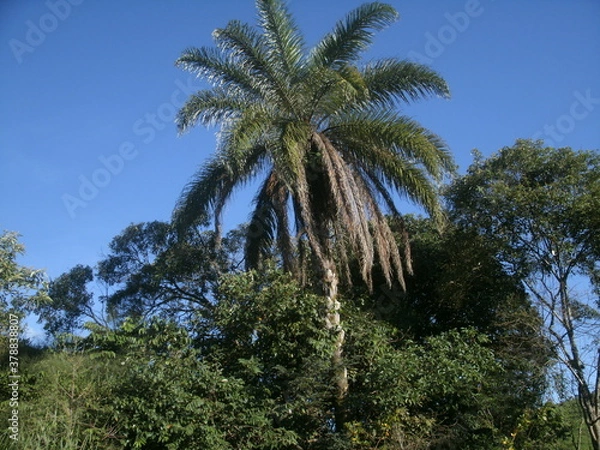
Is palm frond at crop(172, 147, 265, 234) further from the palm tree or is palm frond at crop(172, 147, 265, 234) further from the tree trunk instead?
the tree trunk

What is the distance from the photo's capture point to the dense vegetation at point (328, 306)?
32.3ft

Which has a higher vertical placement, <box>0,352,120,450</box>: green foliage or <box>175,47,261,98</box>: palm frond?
<box>175,47,261,98</box>: palm frond

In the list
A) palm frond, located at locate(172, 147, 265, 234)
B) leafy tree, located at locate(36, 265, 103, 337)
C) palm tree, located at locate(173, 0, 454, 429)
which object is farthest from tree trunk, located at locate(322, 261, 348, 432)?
leafy tree, located at locate(36, 265, 103, 337)

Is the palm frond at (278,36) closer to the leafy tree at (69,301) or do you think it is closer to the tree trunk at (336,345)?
the tree trunk at (336,345)

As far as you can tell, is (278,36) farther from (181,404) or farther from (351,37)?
(181,404)

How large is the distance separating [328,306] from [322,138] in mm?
3406

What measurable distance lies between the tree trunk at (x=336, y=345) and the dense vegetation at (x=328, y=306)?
0.13 feet

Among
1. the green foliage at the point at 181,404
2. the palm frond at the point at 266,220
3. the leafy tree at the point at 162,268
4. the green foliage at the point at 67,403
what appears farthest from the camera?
the leafy tree at the point at 162,268

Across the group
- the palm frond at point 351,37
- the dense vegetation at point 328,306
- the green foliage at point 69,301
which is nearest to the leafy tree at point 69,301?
the green foliage at point 69,301

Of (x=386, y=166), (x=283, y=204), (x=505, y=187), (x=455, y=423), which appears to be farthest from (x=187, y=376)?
(x=505, y=187)

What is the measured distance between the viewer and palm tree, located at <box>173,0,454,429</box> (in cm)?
1127

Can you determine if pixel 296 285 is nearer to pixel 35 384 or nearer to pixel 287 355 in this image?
pixel 287 355

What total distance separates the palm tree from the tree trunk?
24 mm

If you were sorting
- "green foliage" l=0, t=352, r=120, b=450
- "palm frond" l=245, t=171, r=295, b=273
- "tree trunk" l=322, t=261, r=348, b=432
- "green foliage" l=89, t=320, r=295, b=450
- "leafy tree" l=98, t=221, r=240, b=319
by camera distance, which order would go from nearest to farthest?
"green foliage" l=0, t=352, r=120, b=450 < "green foliage" l=89, t=320, r=295, b=450 < "tree trunk" l=322, t=261, r=348, b=432 < "palm frond" l=245, t=171, r=295, b=273 < "leafy tree" l=98, t=221, r=240, b=319
